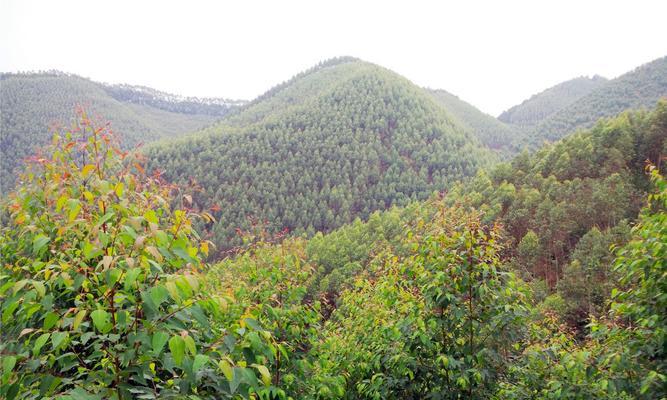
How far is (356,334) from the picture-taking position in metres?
7.96

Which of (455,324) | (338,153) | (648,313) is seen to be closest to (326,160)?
(338,153)

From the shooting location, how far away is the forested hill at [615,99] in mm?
142750

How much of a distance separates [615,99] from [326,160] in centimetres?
10545

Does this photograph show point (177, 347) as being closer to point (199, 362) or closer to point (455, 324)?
point (199, 362)

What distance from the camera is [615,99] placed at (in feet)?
505

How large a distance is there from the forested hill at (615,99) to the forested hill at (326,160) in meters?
31.2

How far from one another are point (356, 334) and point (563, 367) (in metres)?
3.44

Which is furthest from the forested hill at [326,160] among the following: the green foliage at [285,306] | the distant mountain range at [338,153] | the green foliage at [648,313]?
the green foliage at [648,313]

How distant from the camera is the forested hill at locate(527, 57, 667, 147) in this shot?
5620 inches

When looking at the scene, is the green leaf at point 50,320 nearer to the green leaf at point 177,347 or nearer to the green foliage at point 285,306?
the green leaf at point 177,347

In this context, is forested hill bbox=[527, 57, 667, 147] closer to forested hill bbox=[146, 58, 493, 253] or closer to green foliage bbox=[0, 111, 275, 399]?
forested hill bbox=[146, 58, 493, 253]

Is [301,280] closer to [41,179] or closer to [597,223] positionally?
[41,179]

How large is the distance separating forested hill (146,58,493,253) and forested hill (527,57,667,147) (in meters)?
31.2

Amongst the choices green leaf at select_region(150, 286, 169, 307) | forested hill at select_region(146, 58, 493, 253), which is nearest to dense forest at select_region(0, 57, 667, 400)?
green leaf at select_region(150, 286, 169, 307)
